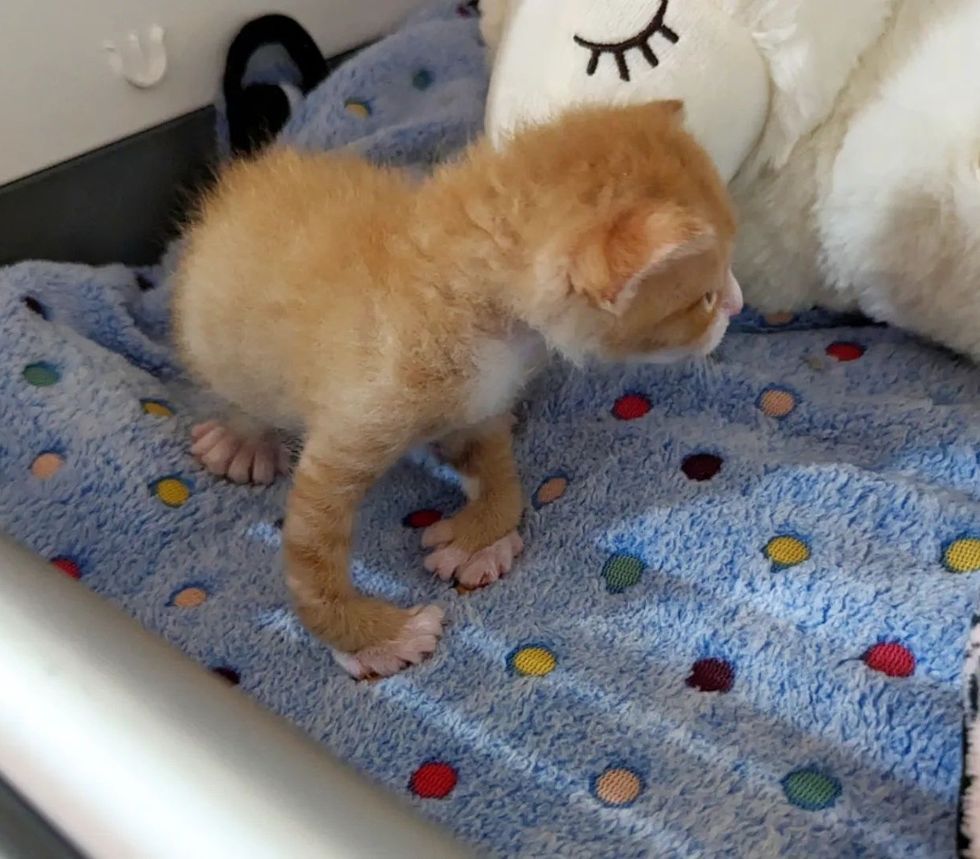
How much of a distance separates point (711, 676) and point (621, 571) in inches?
4.5

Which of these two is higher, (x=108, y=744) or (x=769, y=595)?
(x=108, y=744)

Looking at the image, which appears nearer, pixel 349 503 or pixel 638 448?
pixel 349 503

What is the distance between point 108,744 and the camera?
1.18 feet

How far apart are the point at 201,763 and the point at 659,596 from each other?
19.0 inches

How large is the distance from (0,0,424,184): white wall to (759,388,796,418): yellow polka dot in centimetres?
69

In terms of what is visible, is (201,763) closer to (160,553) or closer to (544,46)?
(160,553)

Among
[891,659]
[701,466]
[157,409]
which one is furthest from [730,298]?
[157,409]

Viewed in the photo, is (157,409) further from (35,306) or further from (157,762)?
(157,762)

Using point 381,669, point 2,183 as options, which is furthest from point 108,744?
point 2,183

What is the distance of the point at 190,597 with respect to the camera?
0.82m

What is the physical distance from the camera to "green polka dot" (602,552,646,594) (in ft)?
2.64

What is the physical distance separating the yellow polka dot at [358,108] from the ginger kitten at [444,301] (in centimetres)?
34

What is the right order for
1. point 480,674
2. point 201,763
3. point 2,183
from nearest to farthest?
point 201,763 → point 480,674 → point 2,183

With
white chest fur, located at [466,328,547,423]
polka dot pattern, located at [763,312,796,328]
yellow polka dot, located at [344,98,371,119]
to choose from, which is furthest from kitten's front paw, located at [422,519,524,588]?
yellow polka dot, located at [344,98,371,119]
